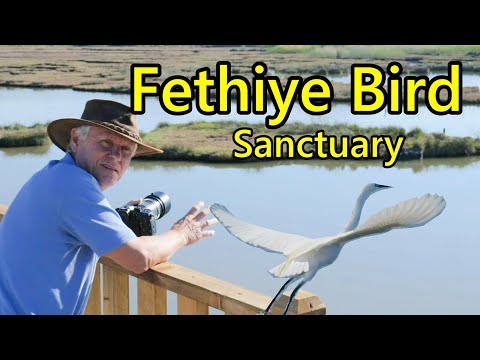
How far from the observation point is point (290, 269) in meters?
1.09

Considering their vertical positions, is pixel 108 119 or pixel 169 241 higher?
pixel 108 119

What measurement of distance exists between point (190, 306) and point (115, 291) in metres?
0.37

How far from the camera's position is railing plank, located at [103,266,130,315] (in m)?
2.10

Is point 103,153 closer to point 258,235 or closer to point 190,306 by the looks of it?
point 190,306

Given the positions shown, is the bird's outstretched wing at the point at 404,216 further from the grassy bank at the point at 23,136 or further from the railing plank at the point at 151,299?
the grassy bank at the point at 23,136

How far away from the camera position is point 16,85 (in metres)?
8.58

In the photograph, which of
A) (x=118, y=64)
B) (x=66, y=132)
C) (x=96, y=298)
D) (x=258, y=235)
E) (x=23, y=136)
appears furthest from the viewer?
(x=118, y=64)

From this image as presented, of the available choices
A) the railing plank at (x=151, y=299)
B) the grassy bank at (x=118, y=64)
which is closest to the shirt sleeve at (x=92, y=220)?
the railing plank at (x=151, y=299)

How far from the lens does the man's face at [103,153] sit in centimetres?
181

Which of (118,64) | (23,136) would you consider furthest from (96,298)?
(118,64)

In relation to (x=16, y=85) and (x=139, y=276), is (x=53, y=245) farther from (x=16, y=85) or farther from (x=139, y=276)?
(x=16, y=85)

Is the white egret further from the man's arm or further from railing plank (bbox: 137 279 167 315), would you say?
railing plank (bbox: 137 279 167 315)

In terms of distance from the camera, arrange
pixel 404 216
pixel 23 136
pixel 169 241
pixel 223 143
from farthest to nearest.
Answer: pixel 223 143 → pixel 23 136 → pixel 169 241 → pixel 404 216
